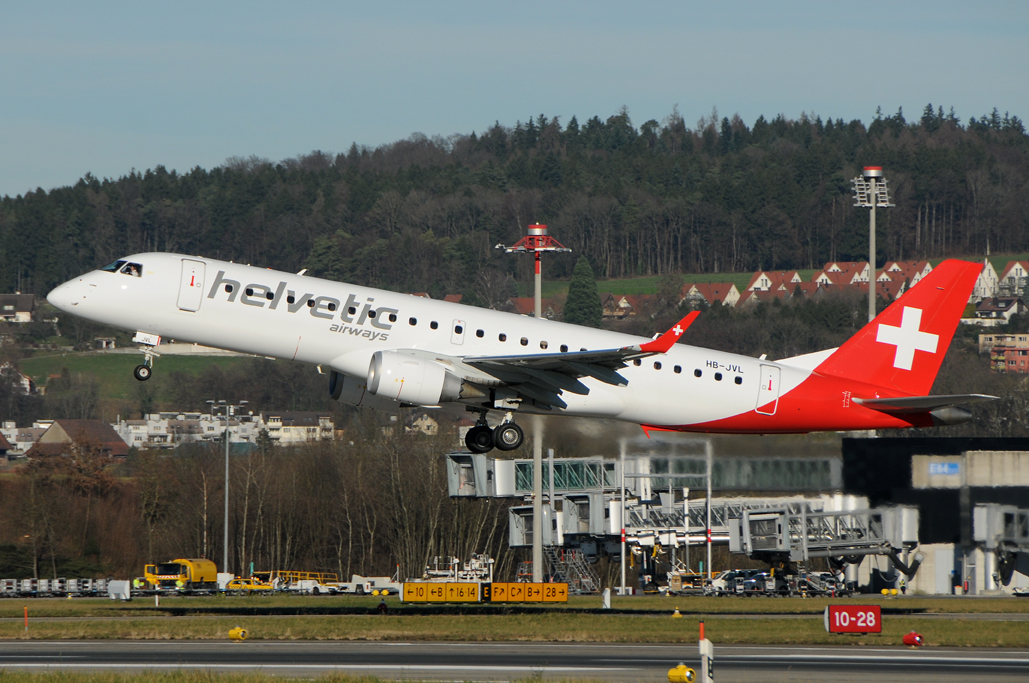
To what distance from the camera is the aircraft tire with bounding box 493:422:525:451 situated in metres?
38.2

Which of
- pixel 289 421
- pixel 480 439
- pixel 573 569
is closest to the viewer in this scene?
pixel 480 439

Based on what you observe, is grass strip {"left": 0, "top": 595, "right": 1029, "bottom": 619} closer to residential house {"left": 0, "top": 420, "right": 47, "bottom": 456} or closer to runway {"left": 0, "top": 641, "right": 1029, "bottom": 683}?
runway {"left": 0, "top": 641, "right": 1029, "bottom": 683}

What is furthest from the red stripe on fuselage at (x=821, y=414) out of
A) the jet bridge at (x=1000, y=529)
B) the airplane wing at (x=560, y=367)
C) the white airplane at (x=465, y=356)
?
the jet bridge at (x=1000, y=529)

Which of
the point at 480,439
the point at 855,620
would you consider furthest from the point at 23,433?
the point at 855,620

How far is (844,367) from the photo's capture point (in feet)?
138

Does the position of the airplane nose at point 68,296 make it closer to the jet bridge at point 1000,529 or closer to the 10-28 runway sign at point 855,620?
the 10-28 runway sign at point 855,620

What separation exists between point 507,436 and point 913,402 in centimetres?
1305

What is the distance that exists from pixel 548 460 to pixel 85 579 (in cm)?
3233

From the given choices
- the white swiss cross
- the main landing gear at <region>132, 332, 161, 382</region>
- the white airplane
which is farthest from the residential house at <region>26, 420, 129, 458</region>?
the white swiss cross

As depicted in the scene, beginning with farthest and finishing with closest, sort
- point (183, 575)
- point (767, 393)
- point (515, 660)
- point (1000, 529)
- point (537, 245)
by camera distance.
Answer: point (183, 575) → point (537, 245) → point (1000, 529) → point (767, 393) → point (515, 660)

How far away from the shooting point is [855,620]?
36.7 metres

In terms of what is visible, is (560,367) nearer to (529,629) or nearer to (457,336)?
(457,336)

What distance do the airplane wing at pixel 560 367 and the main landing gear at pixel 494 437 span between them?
3.85 feet

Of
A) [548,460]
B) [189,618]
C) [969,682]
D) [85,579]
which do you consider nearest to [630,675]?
[969,682]
